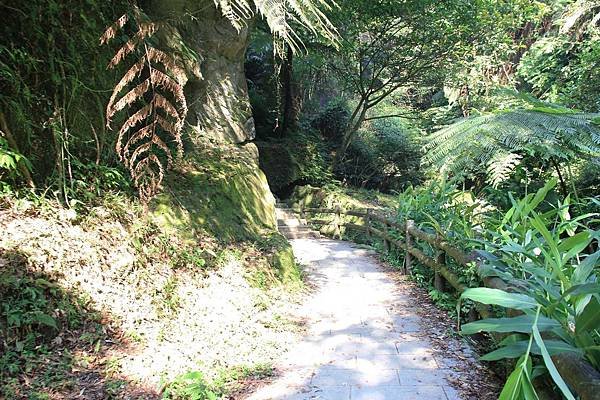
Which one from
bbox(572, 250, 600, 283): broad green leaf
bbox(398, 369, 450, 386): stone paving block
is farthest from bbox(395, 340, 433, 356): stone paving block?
bbox(572, 250, 600, 283): broad green leaf

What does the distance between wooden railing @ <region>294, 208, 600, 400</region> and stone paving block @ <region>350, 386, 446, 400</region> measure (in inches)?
28.5

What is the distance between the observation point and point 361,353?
3.66m

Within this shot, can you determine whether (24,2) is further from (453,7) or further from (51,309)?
(453,7)

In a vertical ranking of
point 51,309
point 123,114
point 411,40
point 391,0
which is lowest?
point 51,309

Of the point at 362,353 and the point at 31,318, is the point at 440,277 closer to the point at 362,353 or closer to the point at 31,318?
the point at 362,353

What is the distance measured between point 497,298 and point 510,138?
173cm

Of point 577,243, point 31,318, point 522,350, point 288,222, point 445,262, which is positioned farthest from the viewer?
point 288,222

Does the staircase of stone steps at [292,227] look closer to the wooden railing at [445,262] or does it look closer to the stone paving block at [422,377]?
the wooden railing at [445,262]

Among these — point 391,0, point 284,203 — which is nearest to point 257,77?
point 284,203

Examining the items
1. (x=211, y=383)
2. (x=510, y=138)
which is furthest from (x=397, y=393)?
(x=510, y=138)

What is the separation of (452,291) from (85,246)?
12.8 feet

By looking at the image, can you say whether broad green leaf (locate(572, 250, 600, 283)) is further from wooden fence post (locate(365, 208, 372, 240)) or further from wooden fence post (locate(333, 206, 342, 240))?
wooden fence post (locate(333, 206, 342, 240))

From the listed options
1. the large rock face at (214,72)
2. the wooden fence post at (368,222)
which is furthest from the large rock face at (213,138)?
the wooden fence post at (368,222)

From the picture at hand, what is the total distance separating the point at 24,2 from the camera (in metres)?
3.77
